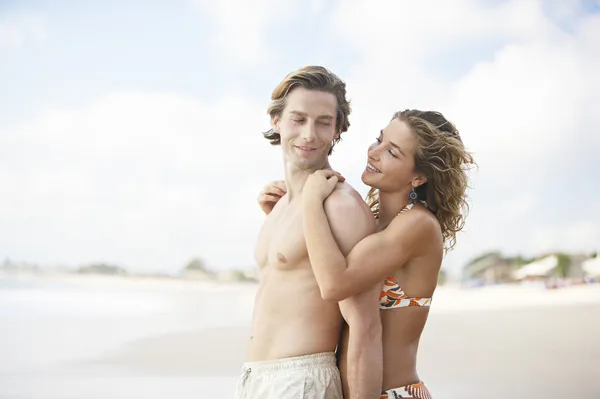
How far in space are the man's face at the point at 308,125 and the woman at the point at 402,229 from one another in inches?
5.5

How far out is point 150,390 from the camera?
9789 mm

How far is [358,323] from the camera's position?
2273 millimetres

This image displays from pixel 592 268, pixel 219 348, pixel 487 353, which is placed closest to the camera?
pixel 487 353

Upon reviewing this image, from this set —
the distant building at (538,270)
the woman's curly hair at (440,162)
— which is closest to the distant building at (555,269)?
the distant building at (538,270)

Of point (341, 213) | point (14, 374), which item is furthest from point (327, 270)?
point (14, 374)

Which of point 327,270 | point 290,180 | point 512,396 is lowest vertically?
point 512,396

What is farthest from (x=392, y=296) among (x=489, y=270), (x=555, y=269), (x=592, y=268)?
(x=489, y=270)

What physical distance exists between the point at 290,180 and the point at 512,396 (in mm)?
7299

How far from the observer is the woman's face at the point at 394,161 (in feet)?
8.24

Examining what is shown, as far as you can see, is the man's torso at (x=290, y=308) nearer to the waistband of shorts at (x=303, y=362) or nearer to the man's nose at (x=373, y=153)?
the waistband of shorts at (x=303, y=362)

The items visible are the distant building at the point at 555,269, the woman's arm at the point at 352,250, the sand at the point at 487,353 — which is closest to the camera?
the woman's arm at the point at 352,250

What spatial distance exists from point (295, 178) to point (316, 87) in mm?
330

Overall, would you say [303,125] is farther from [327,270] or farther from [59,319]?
[59,319]

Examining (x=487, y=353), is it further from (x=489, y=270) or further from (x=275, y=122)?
(x=489, y=270)
